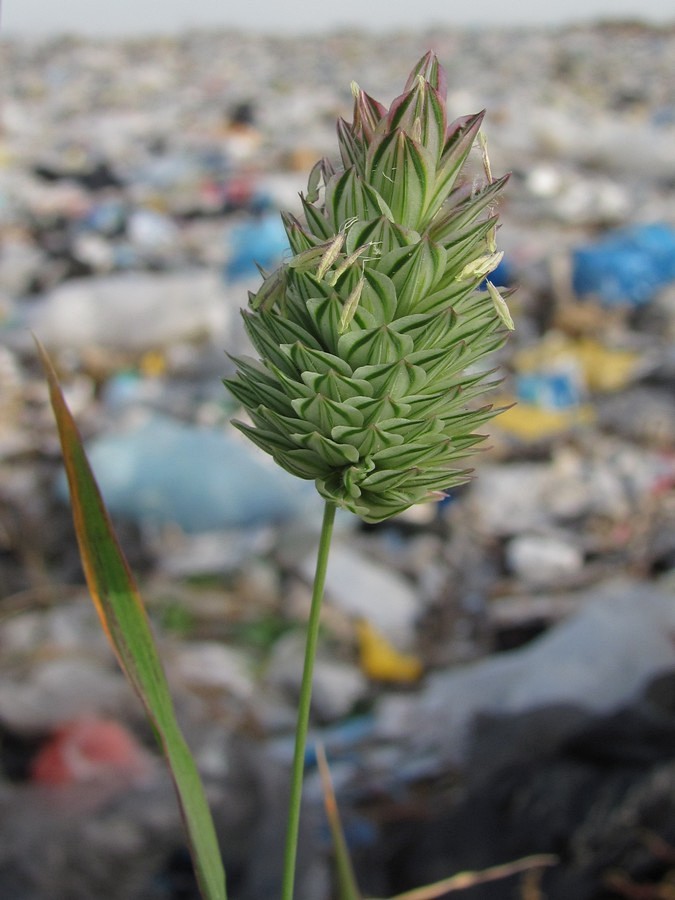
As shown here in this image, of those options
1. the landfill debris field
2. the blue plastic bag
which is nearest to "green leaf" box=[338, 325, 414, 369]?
the landfill debris field

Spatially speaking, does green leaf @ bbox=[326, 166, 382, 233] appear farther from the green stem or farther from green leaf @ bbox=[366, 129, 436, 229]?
the green stem

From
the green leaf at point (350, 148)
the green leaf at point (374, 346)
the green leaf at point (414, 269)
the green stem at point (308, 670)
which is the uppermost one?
the green leaf at point (350, 148)

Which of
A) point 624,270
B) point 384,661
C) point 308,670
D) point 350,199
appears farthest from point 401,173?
point 624,270

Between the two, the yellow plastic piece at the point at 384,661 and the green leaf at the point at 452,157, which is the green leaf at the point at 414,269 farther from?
the yellow plastic piece at the point at 384,661

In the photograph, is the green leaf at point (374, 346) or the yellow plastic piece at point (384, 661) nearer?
the green leaf at point (374, 346)

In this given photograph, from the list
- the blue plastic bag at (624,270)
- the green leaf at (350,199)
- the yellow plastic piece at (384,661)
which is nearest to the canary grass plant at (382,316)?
the green leaf at (350,199)

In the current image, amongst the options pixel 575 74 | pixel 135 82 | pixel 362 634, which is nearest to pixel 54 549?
pixel 362 634
